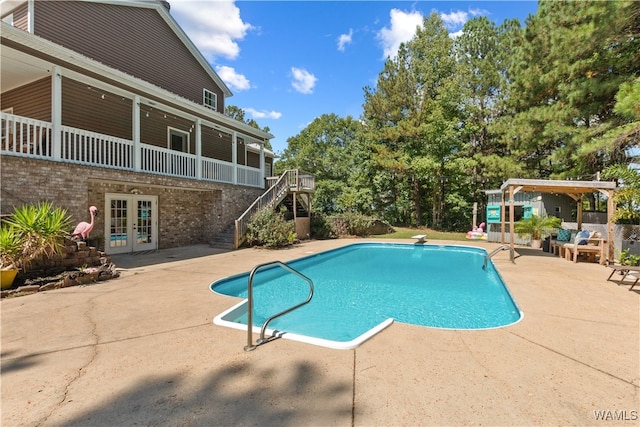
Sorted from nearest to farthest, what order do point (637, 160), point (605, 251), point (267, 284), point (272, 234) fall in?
point (267, 284) → point (605, 251) → point (637, 160) → point (272, 234)

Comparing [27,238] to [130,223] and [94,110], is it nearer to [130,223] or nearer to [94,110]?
[130,223]

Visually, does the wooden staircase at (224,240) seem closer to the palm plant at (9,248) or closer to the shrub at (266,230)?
the shrub at (266,230)

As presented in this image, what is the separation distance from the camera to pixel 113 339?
381 cm

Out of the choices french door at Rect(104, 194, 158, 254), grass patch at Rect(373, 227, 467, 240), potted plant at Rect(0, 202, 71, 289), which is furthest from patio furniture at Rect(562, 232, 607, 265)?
french door at Rect(104, 194, 158, 254)

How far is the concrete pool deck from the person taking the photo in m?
2.36

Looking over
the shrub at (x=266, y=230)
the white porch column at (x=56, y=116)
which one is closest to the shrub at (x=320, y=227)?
the shrub at (x=266, y=230)

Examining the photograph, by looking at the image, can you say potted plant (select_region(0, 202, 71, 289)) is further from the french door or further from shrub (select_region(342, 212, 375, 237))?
shrub (select_region(342, 212, 375, 237))

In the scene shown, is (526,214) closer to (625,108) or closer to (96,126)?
(625,108)

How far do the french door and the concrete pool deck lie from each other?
611 centimetres

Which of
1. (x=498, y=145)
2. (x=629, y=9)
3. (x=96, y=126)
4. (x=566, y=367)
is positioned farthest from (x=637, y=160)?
(x=96, y=126)

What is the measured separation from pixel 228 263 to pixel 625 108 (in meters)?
11.6

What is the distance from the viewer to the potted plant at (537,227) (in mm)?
13367

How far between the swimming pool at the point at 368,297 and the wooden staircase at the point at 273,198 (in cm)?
345

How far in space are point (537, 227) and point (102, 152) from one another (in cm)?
1815
